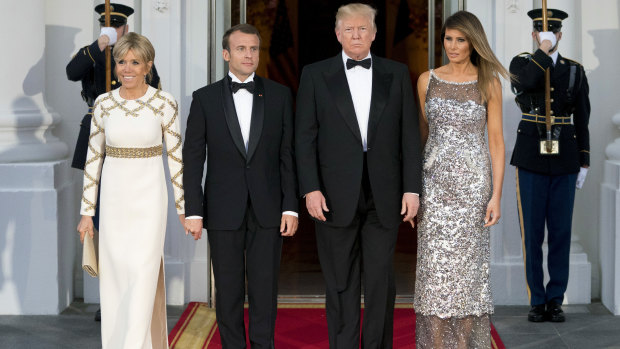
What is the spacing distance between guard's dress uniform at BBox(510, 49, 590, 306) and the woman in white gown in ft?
8.61

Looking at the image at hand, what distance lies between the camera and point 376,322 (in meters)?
4.70

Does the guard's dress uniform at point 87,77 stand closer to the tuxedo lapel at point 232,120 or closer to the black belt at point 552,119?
the tuxedo lapel at point 232,120

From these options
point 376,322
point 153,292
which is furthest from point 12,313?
point 376,322

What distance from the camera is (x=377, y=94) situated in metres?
4.62

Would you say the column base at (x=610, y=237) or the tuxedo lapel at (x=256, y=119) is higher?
the tuxedo lapel at (x=256, y=119)

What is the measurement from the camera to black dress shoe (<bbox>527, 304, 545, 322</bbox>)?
6.18 metres

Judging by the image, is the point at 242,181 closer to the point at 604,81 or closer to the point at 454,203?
the point at 454,203

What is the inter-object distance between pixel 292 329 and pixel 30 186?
6.92 ft

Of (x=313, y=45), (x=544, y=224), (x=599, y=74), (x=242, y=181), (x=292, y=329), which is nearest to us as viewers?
(x=242, y=181)

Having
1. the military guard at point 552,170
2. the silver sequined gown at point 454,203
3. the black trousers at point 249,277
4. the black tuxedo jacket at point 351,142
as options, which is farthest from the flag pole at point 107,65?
the military guard at point 552,170

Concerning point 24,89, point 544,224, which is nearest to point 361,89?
point 544,224

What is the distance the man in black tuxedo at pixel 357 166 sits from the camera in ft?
15.0

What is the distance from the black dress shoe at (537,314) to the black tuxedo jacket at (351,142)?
6.59 feet

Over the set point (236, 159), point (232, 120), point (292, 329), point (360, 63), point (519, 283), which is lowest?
point (292, 329)
